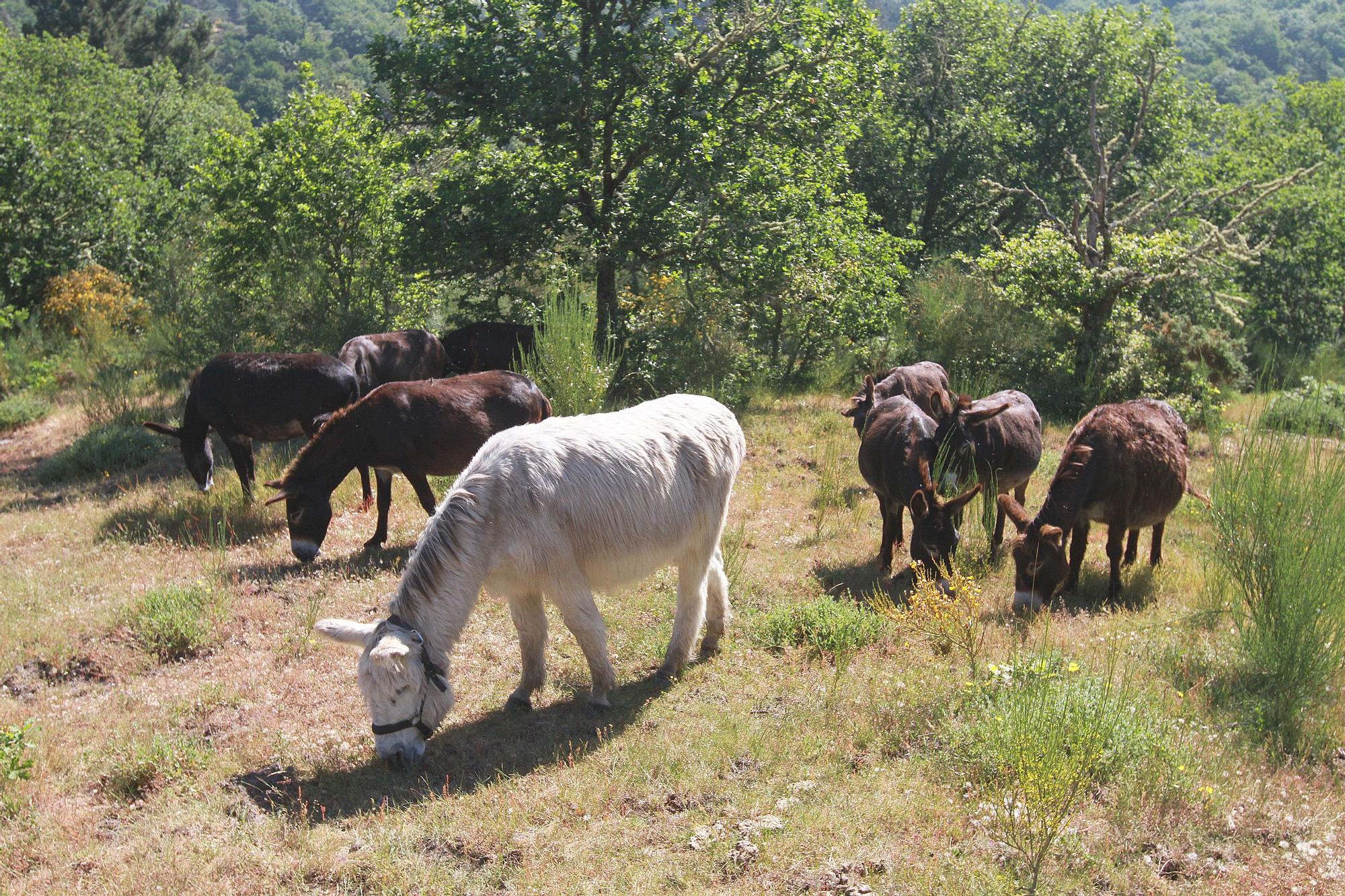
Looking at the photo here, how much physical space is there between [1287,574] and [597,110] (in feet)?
35.4

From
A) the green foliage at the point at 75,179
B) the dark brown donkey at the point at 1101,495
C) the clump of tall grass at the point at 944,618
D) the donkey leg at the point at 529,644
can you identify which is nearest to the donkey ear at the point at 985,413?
the dark brown donkey at the point at 1101,495

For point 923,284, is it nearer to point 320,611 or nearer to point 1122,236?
point 1122,236

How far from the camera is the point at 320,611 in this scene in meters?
7.75

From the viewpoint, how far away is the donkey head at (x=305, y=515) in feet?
28.1

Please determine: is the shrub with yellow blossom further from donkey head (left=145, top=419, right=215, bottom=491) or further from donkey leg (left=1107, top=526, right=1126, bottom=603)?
donkey leg (left=1107, top=526, right=1126, bottom=603)

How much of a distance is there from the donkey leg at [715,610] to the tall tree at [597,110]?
305 inches

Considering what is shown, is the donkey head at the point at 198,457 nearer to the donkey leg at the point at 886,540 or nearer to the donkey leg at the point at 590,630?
the donkey leg at the point at 590,630

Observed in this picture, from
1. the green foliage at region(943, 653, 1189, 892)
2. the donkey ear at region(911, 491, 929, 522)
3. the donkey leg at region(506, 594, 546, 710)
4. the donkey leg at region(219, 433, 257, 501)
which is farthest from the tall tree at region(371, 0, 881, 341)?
the green foliage at region(943, 653, 1189, 892)

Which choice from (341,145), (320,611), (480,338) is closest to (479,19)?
(341,145)

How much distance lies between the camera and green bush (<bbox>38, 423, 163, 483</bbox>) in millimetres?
12555

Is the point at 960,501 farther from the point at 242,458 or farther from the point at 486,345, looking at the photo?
the point at 486,345

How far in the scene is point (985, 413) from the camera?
350 inches

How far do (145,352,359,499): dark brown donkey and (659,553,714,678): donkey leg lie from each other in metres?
5.41

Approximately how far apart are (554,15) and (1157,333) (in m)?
10.6
